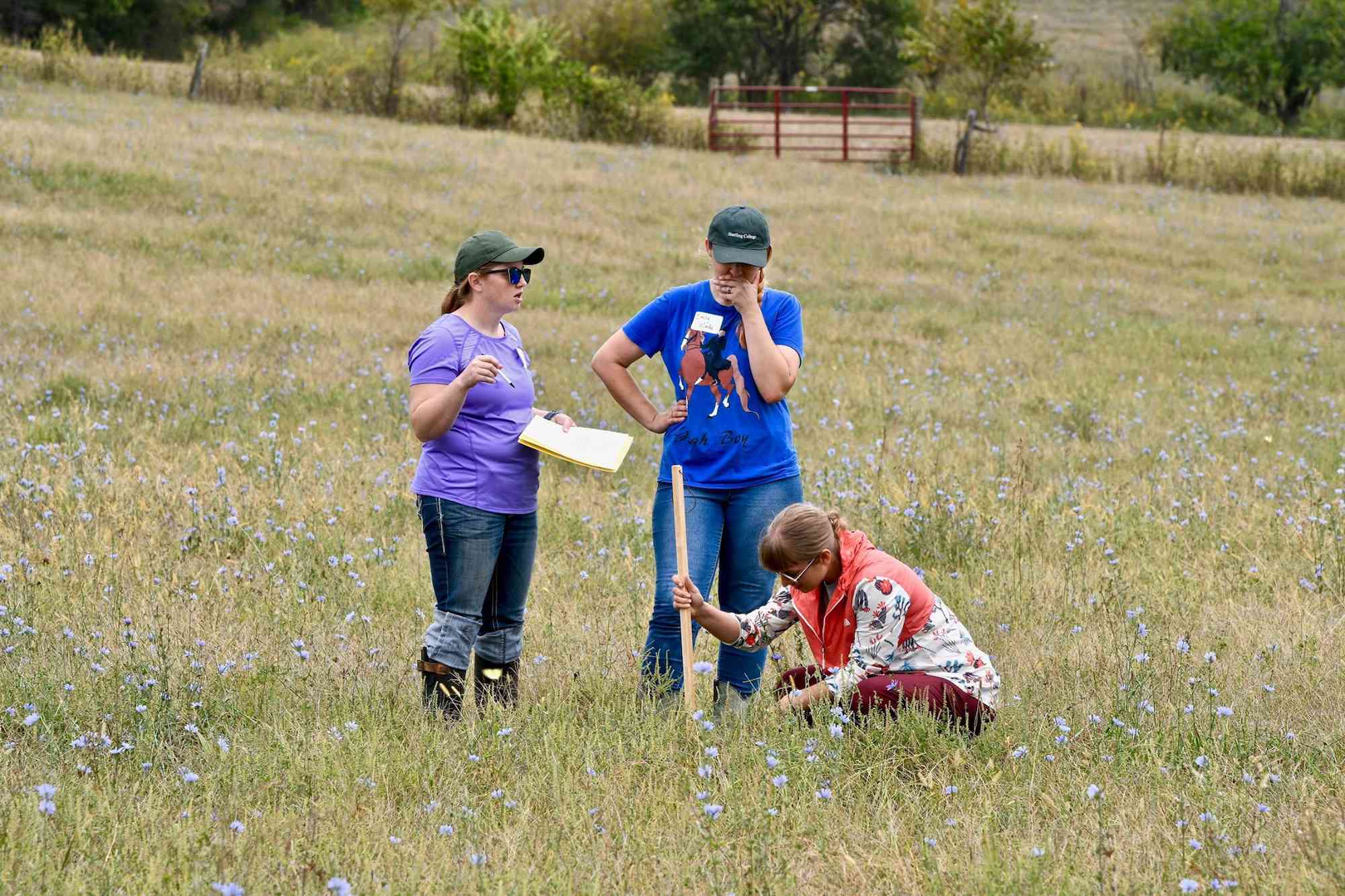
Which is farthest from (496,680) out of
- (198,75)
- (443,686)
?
(198,75)

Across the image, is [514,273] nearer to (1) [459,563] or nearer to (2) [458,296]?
(2) [458,296]

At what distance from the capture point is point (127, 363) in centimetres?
988

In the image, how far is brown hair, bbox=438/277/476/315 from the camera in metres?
4.47

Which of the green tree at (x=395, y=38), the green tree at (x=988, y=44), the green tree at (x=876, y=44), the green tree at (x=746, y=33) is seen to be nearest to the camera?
the green tree at (x=395, y=38)

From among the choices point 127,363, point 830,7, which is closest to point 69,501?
point 127,363

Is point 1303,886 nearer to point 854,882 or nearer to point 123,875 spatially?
point 854,882

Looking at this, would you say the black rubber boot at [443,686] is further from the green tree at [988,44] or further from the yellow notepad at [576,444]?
the green tree at [988,44]

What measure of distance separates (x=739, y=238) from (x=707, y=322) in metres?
0.33

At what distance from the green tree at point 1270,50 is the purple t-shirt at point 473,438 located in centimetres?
4875

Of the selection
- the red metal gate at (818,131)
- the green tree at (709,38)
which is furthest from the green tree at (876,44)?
the red metal gate at (818,131)

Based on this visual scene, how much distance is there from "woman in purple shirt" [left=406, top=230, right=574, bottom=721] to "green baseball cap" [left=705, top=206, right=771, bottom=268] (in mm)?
573

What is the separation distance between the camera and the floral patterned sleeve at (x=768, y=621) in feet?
14.2

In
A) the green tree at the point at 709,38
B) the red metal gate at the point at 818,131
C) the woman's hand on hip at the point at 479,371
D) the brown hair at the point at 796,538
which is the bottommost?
the brown hair at the point at 796,538

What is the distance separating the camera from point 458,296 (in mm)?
4500
